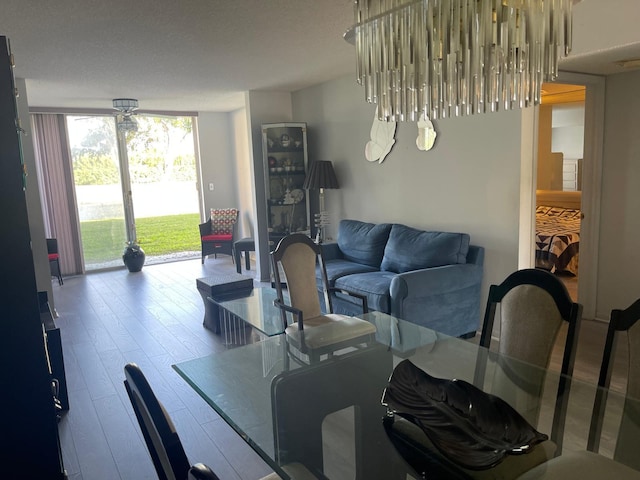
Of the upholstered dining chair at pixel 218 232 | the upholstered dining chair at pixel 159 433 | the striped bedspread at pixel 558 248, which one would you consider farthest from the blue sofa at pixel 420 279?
the upholstered dining chair at pixel 218 232

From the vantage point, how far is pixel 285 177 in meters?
6.29

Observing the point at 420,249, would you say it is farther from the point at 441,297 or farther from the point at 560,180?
the point at 560,180

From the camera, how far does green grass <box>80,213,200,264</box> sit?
762cm

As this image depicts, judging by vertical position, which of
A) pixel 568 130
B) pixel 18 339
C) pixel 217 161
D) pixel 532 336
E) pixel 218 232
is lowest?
pixel 218 232

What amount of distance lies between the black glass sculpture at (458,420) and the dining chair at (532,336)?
0.31 meters

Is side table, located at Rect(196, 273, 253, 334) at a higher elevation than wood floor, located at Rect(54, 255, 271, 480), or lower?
higher

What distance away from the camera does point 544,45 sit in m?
1.36

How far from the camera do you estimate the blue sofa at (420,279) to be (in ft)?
12.2

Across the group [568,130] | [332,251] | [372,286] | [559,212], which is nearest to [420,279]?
[372,286]

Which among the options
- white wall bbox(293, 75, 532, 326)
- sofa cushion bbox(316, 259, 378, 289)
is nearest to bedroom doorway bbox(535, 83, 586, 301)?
white wall bbox(293, 75, 532, 326)

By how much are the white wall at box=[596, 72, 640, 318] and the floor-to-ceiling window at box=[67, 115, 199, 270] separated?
638cm

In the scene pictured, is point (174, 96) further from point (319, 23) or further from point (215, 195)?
point (319, 23)

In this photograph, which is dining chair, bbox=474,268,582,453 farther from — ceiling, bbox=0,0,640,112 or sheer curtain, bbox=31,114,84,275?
sheer curtain, bbox=31,114,84,275

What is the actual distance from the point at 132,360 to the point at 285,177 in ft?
10.3
